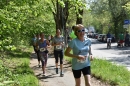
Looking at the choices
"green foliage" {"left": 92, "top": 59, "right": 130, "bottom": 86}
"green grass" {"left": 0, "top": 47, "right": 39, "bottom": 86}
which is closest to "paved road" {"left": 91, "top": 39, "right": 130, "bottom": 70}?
"green foliage" {"left": 92, "top": 59, "right": 130, "bottom": 86}

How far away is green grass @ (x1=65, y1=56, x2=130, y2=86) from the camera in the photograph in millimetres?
8727

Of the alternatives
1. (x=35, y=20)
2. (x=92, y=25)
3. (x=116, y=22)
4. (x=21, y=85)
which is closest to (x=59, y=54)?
(x=21, y=85)

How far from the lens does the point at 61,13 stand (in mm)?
22125

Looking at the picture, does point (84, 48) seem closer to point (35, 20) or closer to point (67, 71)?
point (67, 71)

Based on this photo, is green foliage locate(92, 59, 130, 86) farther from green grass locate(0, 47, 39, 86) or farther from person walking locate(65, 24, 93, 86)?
person walking locate(65, 24, 93, 86)

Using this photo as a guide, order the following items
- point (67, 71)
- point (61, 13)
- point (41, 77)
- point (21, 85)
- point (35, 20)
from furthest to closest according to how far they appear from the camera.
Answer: point (35, 20)
point (61, 13)
point (67, 71)
point (41, 77)
point (21, 85)

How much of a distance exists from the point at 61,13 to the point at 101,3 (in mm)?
33463

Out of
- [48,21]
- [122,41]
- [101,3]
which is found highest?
[101,3]

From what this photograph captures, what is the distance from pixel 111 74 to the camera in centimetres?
991

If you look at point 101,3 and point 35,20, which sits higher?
point 101,3

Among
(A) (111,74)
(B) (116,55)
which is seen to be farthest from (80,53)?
(B) (116,55)

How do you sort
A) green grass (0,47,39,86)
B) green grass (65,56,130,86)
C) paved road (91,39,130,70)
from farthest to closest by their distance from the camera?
paved road (91,39,130,70) → green grass (65,56,130,86) → green grass (0,47,39,86)

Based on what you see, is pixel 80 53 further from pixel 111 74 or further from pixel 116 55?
pixel 116 55

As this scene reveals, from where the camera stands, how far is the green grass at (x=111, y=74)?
8.73 meters
